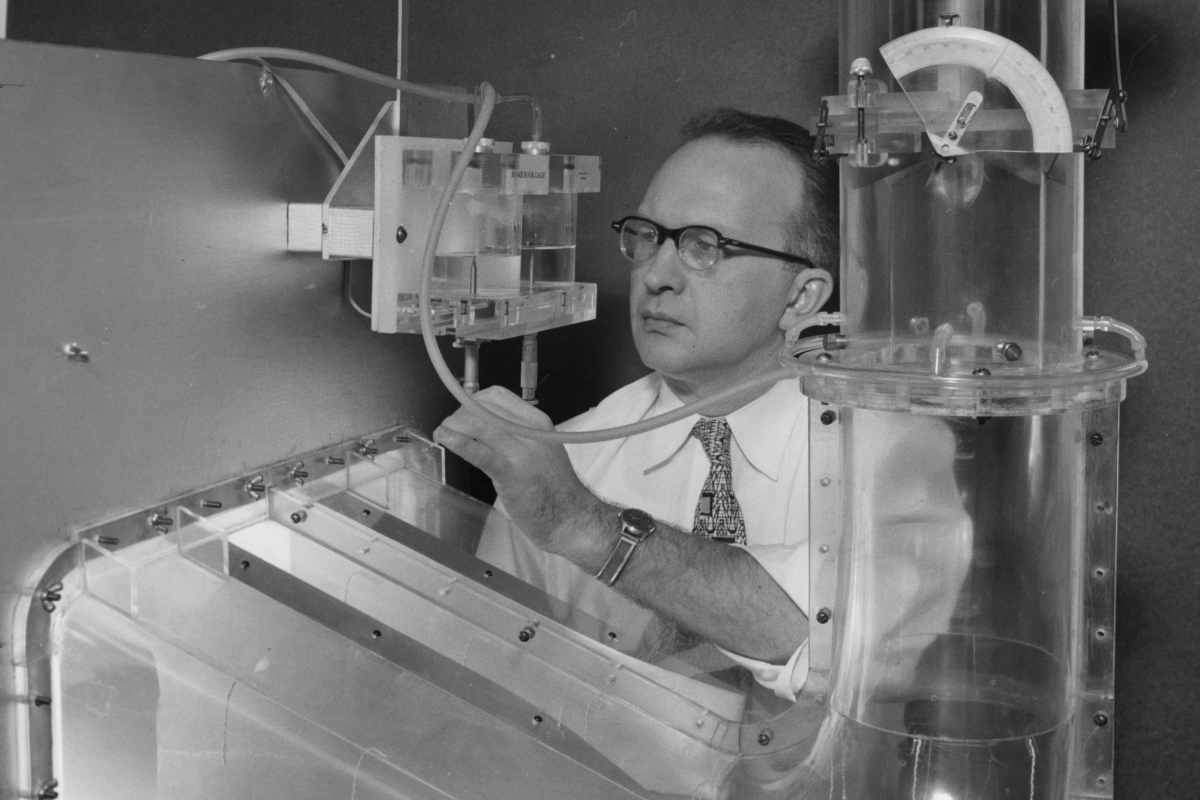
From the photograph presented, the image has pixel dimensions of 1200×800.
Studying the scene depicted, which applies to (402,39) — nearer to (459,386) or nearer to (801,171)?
(801,171)

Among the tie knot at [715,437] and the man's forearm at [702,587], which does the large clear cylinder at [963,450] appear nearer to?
the man's forearm at [702,587]

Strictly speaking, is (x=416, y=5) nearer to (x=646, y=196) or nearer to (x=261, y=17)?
(x=261, y=17)

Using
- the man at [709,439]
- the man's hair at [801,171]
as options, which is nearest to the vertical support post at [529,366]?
the man at [709,439]

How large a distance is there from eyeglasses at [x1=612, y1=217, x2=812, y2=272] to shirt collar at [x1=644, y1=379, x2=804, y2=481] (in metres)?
0.17

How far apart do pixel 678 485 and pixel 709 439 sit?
2.9 inches

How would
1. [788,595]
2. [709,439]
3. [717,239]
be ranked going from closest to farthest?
1. [788,595]
2. [717,239]
3. [709,439]

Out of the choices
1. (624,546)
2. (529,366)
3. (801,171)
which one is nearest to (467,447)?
(624,546)

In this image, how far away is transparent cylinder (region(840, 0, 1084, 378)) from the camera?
38.4 inches

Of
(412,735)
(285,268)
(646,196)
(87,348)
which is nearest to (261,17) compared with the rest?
(646,196)

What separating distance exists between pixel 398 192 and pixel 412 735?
0.52m

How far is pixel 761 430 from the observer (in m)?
1.57

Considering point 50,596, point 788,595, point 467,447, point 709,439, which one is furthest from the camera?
point 709,439

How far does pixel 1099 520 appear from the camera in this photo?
1.05 metres

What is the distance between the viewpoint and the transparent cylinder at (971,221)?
0.98 metres
